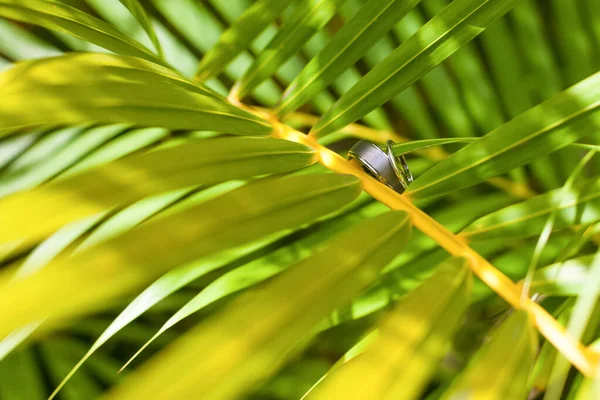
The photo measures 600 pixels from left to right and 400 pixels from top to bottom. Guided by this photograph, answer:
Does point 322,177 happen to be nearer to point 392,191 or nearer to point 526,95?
→ point 392,191

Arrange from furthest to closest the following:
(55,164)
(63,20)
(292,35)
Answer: (55,164) → (292,35) → (63,20)

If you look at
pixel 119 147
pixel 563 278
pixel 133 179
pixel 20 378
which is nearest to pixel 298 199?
pixel 133 179

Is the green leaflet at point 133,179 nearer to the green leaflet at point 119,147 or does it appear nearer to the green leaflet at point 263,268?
the green leaflet at point 263,268

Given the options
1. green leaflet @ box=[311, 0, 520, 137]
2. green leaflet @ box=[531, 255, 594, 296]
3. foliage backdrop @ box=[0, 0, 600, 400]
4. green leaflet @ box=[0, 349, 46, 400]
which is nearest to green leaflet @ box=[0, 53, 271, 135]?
foliage backdrop @ box=[0, 0, 600, 400]

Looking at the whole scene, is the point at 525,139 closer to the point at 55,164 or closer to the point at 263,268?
the point at 263,268

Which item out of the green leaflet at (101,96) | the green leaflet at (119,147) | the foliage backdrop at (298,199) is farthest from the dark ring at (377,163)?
the green leaflet at (119,147)

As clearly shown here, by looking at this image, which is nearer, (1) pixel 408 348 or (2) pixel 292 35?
(1) pixel 408 348

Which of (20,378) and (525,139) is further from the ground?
(20,378)

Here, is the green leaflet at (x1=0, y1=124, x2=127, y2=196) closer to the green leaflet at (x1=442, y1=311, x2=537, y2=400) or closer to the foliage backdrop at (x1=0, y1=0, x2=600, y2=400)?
the foliage backdrop at (x1=0, y1=0, x2=600, y2=400)
